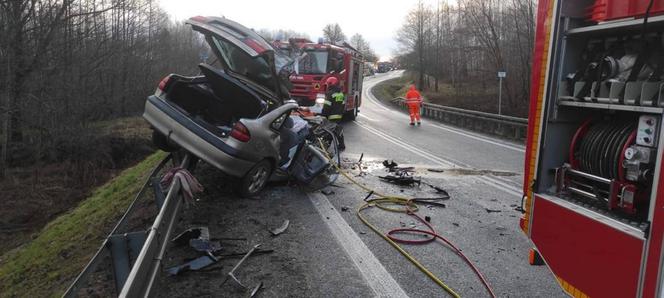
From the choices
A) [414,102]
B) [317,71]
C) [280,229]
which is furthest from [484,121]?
[280,229]

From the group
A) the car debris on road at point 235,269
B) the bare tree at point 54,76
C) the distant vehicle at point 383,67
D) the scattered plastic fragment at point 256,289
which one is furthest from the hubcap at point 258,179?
the distant vehicle at point 383,67

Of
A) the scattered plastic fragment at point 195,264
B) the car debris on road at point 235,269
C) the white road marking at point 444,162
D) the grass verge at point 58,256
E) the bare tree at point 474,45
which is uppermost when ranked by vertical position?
Answer: the bare tree at point 474,45

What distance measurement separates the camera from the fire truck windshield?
1864 cm

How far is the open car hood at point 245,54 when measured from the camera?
6160 mm

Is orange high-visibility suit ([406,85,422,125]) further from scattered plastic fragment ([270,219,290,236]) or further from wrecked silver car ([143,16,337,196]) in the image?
scattered plastic fragment ([270,219,290,236])

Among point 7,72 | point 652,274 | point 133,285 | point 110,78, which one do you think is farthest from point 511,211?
point 110,78

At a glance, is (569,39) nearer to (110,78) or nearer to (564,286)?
(564,286)

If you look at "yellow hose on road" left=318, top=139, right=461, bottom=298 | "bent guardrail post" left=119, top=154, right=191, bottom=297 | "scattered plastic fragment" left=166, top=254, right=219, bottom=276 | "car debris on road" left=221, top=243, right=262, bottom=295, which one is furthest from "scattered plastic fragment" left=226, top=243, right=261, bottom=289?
"yellow hose on road" left=318, top=139, right=461, bottom=298

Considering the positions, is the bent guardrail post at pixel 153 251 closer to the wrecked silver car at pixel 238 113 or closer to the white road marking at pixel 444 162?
the wrecked silver car at pixel 238 113

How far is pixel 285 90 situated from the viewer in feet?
24.0

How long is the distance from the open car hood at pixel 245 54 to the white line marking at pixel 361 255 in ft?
6.36

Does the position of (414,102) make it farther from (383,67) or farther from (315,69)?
(383,67)

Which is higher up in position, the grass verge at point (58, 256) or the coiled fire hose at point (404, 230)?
the coiled fire hose at point (404, 230)

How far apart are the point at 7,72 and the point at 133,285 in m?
19.7
